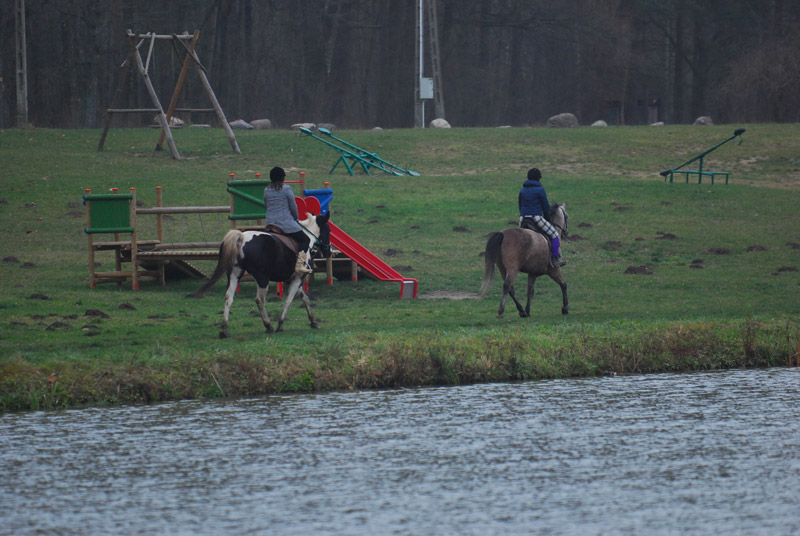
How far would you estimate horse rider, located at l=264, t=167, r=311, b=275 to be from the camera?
15266mm

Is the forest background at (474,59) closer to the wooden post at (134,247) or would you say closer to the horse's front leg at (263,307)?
the wooden post at (134,247)

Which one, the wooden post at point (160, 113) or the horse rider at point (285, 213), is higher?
the wooden post at point (160, 113)

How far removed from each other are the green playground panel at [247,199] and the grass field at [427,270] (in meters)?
1.86

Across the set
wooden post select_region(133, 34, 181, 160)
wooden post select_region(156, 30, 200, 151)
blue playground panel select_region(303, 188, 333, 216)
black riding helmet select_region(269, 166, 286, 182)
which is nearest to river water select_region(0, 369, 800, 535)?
black riding helmet select_region(269, 166, 286, 182)

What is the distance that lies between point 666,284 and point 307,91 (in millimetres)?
47626

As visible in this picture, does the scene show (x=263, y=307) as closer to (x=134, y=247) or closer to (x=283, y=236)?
(x=283, y=236)

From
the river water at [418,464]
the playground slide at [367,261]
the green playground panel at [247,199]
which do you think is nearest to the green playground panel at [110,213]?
the green playground panel at [247,199]

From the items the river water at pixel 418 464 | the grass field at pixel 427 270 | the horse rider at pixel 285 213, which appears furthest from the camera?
the horse rider at pixel 285 213

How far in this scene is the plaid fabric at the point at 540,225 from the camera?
1775 cm

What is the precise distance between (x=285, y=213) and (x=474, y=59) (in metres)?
56.3

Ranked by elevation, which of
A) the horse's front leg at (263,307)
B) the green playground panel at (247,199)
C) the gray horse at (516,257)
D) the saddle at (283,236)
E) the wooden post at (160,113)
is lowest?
the horse's front leg at (263,307)

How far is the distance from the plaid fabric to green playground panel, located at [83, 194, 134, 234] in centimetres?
736

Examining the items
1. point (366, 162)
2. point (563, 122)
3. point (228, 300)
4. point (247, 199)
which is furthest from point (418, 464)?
point (563, 122)

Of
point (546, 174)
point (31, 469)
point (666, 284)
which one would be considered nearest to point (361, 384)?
point (31, 469)
